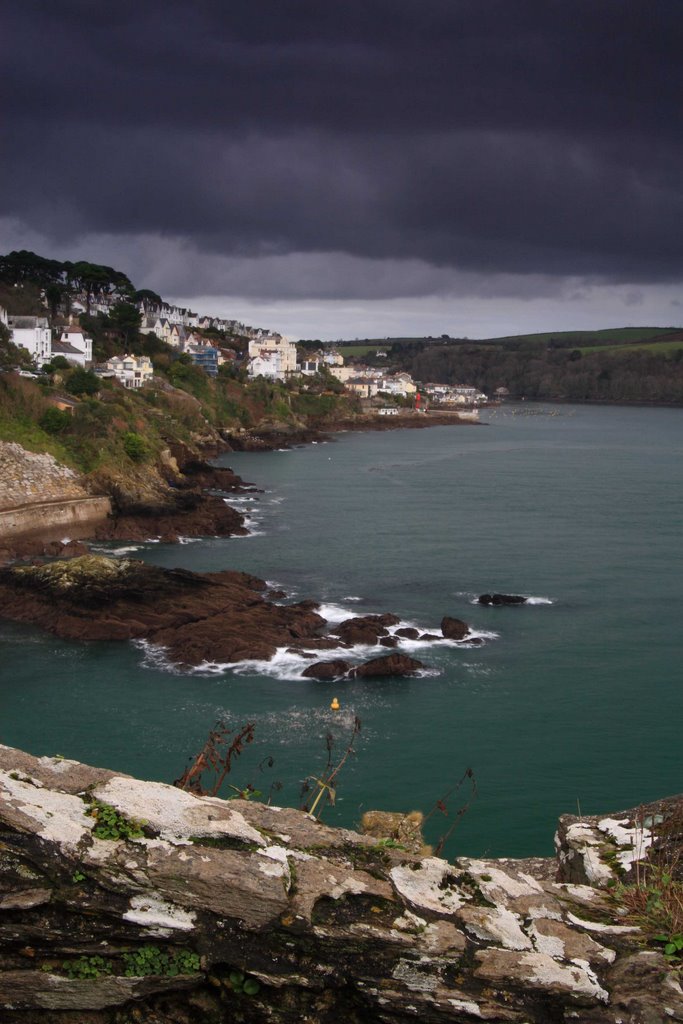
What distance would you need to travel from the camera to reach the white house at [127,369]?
74375mm

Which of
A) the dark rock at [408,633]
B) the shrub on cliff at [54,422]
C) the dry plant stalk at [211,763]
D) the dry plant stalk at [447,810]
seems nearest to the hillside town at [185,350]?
the shrub on cliff at [54,422]

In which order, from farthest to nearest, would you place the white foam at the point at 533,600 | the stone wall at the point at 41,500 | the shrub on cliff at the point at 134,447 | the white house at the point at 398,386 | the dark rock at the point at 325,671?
the white house at the point at 398,386 → the shrub on cliff at the point at 134,447 → the stone wall at the point at 41,500 → the white foam at the point at 533,600 → the dark rock at the point at 325,671

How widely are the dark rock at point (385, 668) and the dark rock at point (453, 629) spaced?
3.00 m

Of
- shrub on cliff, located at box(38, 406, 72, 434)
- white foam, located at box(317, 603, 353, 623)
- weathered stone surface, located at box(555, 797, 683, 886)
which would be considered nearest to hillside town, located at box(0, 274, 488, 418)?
shrub on cliff, located at box(38, 406, 72, 434)

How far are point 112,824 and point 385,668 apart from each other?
17.8 meters

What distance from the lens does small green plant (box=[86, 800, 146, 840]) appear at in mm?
4699

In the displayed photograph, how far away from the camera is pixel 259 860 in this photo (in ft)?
15.5

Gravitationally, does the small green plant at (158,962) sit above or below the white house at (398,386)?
below

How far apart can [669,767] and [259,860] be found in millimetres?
14928

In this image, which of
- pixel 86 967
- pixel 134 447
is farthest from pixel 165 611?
pixel 134 447

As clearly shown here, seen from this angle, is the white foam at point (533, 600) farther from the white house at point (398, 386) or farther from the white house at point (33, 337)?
the white house at point (398, 386)

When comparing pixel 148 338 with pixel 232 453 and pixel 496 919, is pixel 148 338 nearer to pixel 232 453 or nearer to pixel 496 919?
pixel 232 453

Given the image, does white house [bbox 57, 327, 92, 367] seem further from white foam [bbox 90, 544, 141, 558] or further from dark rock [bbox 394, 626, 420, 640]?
dark rock [bbox 394, 626, 420, 640]

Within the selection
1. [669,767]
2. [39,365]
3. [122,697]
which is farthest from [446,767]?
[39,365]
